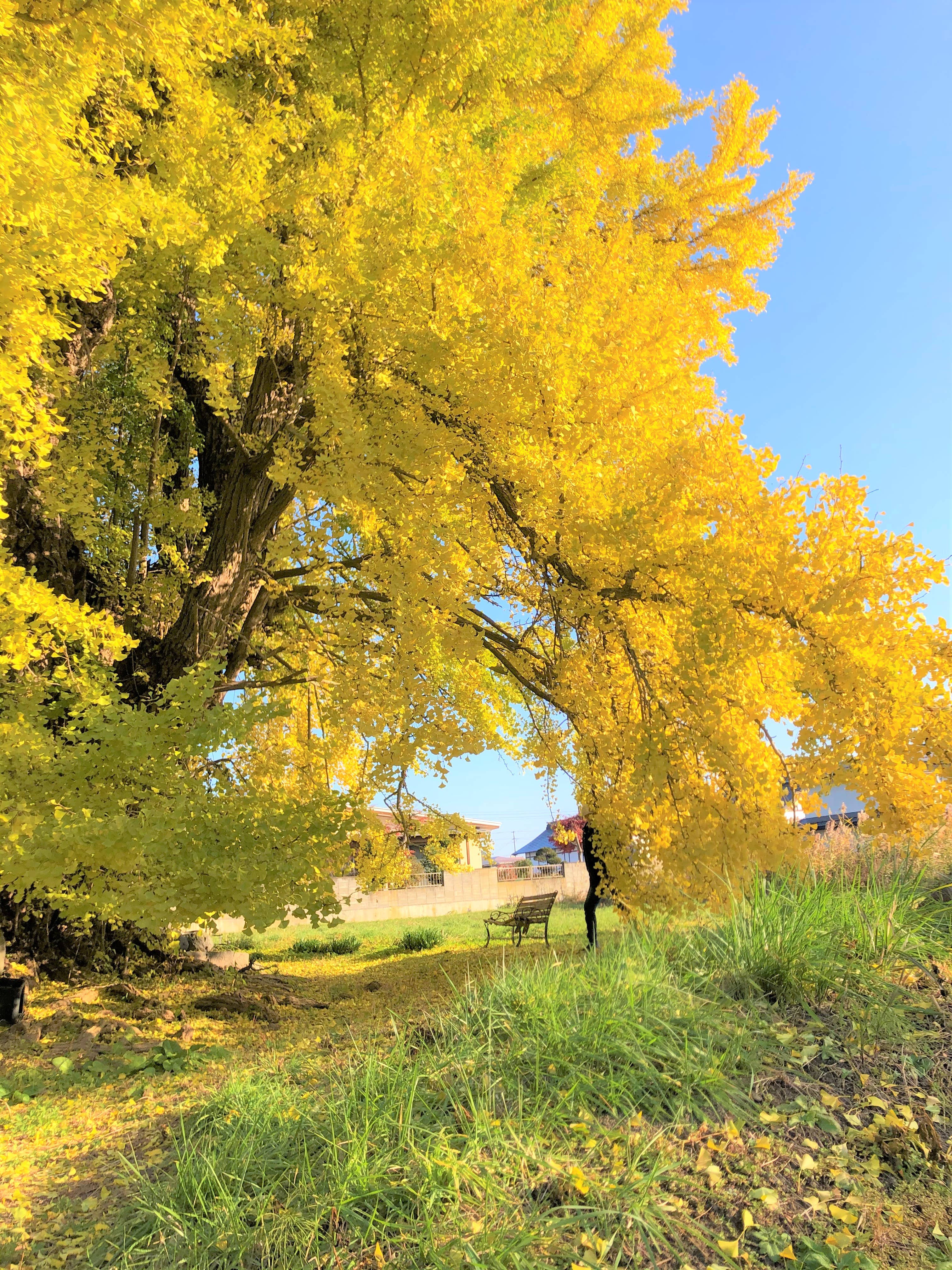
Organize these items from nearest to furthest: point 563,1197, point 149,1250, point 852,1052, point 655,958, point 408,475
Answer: point 563,1197 < point 149,1250 < point 852,1052 < point 655,958 < point 408,475

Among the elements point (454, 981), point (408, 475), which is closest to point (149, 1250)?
point (408, 475)

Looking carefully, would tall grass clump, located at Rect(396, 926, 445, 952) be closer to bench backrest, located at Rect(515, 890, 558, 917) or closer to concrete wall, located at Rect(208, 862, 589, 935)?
bench backrest, located at Rect(515, 890, 558, 917)

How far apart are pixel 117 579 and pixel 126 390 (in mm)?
2219

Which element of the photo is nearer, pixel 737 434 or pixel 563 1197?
pixel 563 1197

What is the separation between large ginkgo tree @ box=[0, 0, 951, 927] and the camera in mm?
4098

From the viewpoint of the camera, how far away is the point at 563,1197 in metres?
2.39

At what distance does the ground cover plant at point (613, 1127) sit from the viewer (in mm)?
2350

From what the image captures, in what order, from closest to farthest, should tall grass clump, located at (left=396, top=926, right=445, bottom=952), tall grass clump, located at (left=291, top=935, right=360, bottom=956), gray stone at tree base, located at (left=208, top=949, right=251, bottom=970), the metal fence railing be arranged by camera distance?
gray stone at tree base, located at (left=208, top=949, right=251, bottom=970) → tall grass clump, located at (left=396, top=926, right=445, bottom=952) → tall grass clump, located at (left=291, top=935, right=360, bottom=956) → the metal fence railing

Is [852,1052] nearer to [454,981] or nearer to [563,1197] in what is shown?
[563,1197]

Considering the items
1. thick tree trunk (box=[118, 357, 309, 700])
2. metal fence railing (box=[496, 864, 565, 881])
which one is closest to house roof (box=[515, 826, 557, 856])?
metal fence railing (box=[496, 864, 565, 881])

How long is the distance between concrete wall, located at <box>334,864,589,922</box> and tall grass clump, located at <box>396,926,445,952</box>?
5.77 meters

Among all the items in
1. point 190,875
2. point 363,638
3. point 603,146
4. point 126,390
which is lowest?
point 190,875

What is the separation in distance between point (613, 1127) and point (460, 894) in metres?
19.0

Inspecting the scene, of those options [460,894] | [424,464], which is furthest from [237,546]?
[460,894]
